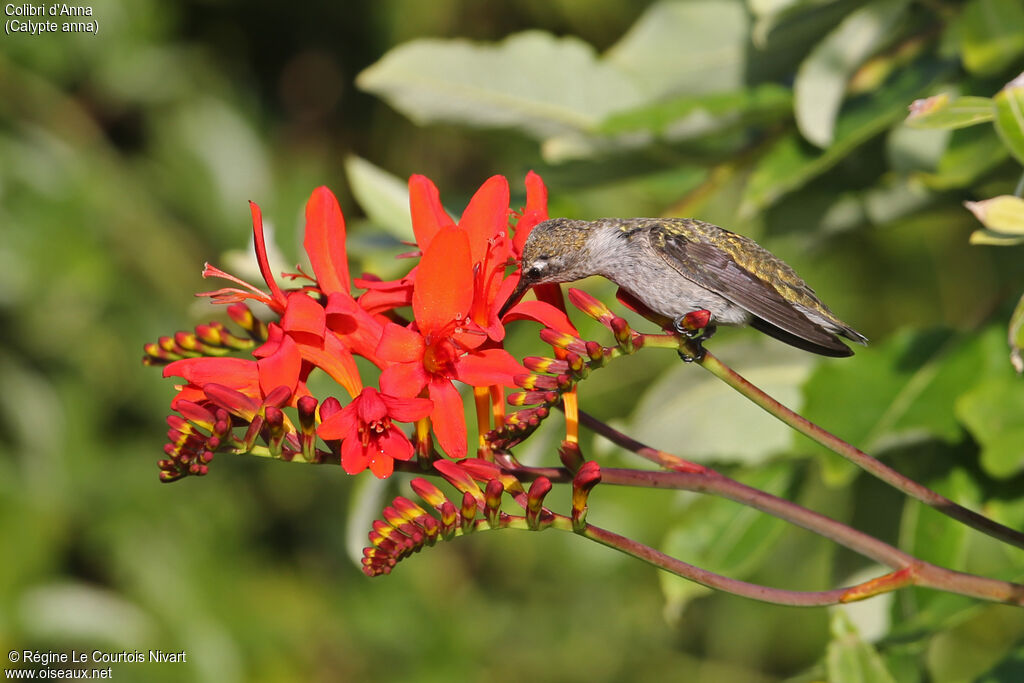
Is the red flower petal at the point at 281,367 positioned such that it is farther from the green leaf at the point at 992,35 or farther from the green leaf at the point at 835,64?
the green leaf at the point at 992,35

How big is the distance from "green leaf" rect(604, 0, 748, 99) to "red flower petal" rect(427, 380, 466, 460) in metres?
1.29

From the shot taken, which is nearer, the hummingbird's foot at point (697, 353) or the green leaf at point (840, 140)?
the hummingbird's foot at point (697, 353)

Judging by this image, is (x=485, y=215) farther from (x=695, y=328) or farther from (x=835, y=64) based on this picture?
(x=835, y=64)

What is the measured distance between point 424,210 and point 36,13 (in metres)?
3.84

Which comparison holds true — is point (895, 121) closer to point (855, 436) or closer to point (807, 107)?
point (807, 107)

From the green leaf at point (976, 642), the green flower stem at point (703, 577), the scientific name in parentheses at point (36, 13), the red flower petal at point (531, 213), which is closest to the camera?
the green flower stem at point (703, 577)

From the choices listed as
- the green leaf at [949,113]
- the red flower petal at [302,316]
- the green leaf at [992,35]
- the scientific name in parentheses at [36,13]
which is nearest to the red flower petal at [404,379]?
the red flower petal at [302,316]

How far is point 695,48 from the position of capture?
247cm

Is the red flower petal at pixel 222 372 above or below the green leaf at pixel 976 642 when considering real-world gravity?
above

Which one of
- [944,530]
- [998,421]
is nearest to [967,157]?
[998,421]

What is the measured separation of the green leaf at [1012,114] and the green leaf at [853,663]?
83 centimetres

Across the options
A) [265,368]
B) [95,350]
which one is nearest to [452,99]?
[265,368]

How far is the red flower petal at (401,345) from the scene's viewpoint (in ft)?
4.75

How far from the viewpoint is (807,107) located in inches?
82.6
